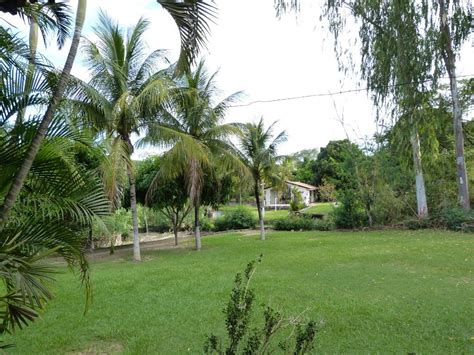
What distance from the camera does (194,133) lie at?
13711mm

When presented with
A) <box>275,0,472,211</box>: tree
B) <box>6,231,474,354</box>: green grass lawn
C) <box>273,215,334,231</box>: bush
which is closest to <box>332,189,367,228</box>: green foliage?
<box>273,215,334,231</box>: bush

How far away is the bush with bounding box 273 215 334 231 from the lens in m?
20.2

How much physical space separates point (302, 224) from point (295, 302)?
49.8 feet

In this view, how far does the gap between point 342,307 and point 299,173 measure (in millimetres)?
47975

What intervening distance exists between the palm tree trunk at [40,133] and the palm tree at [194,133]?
853cm

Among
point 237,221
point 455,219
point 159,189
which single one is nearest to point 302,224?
point 237,221

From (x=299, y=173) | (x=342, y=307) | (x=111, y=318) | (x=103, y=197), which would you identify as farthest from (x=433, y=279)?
(x=299, y=173)

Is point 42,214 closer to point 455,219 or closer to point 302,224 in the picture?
point 455,219

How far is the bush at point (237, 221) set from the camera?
23.7 meters

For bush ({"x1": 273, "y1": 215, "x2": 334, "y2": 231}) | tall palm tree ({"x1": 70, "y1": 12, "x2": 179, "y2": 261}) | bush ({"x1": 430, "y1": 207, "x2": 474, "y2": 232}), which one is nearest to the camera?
tall palm tree ({"x1": 70, "y1": 12, "x2": 179, "y2": 261})

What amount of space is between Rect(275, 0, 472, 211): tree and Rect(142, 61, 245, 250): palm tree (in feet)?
→ 28.9

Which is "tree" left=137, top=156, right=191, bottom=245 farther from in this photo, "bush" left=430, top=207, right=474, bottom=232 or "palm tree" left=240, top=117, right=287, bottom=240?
"bush" left=430, top=207, right=474, bottom=232

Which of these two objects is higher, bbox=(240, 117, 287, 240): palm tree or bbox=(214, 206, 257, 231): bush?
bbox=(240, 117, 287, 240): palm tree

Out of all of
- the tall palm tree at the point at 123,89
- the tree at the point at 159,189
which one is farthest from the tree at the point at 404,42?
the tree at the point at 159,189
